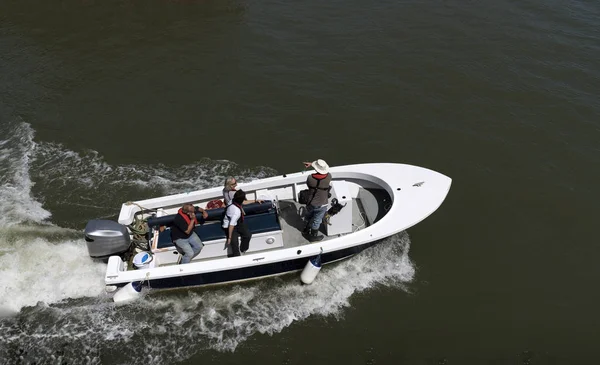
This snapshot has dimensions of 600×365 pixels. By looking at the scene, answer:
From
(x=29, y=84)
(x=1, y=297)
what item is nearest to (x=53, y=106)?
(x=29, y=84)

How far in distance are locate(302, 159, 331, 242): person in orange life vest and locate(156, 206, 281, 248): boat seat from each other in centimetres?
69

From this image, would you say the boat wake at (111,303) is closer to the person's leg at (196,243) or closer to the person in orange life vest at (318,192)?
the person's leg at (196,243)

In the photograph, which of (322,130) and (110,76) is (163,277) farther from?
(110,76)

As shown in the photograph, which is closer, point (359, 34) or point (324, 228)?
point (324, 228)

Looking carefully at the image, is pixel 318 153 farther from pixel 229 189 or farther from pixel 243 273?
pixel 243 273

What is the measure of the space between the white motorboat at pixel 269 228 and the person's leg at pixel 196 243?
0.37ft

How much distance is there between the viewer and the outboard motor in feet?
25.7

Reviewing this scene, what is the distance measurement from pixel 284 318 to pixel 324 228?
6.25 ft

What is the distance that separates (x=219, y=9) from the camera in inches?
710

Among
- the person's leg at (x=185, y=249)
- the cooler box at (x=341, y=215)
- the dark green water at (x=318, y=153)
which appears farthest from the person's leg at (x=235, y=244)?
the cooler box at (x=341, y=215)

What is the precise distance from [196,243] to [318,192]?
7.98ft

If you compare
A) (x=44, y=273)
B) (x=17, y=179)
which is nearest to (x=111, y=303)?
(x=44, y=273)

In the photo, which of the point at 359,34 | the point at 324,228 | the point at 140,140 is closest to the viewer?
the point at 324,228

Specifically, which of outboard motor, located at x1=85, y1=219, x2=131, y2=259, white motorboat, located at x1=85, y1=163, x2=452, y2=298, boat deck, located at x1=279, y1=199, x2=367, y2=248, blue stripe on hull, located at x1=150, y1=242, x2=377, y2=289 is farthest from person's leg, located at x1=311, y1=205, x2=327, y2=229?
outboard motor, located at x1=85, y1=219, x2=131, y2=259
